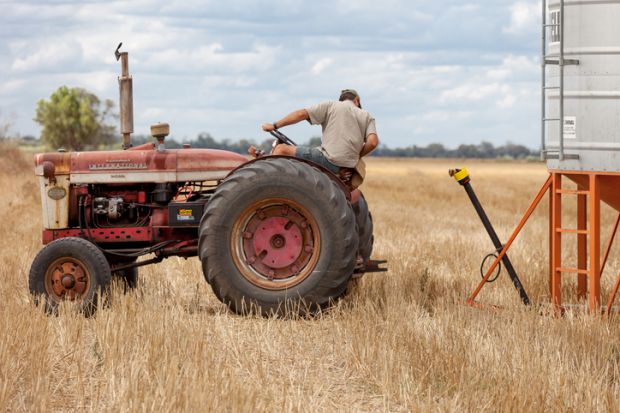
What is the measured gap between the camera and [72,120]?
87.6 m

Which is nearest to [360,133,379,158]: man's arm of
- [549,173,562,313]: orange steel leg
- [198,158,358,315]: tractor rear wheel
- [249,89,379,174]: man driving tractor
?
[249,89,379,174]: man driving tractor

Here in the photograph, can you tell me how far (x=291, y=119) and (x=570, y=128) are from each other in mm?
2825

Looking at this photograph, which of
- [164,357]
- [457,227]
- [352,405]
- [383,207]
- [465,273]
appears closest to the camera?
[352,405]

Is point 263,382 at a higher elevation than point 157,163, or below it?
below

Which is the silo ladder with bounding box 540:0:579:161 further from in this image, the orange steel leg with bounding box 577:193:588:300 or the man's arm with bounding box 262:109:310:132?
the man's arm with bounding box 262:109:310:132

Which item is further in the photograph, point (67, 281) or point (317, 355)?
point (67, 281)

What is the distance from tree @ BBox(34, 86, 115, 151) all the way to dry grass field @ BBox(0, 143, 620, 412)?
258 ft

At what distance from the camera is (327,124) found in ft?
30.4

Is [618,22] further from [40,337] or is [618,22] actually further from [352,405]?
[40,337]

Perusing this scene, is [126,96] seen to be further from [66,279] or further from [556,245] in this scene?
[556,245]

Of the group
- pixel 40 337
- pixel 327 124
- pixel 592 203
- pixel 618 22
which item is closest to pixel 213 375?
pixel 40 337

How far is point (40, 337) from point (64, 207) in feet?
8.15

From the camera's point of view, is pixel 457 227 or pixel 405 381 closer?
pixel 405 381

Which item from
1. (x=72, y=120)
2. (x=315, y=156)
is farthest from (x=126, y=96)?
(x=72, y=120)
